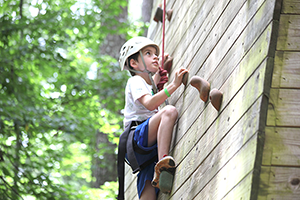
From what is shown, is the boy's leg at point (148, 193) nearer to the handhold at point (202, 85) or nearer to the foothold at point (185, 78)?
the foothold at point (185, 78)

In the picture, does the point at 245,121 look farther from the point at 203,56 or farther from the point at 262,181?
the point at 203,56

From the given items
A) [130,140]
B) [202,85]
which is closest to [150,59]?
[130,140]

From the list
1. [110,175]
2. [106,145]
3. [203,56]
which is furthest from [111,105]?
[203,56]

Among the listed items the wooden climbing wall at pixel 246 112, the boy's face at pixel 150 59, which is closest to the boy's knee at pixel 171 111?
the wooden climbing wall at pixel 246 112

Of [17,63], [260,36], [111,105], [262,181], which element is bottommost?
[111,105]

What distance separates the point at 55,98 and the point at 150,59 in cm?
475

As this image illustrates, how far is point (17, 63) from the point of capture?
6.52m

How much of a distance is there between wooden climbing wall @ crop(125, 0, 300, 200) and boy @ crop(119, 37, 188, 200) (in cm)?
14

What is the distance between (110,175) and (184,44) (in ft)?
18.6

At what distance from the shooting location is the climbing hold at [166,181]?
2.48 metres

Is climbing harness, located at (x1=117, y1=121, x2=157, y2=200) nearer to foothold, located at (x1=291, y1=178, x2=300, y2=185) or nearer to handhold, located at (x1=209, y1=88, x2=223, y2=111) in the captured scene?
handhold, located at (x1=209, y1=88, x2=223, y2=111)

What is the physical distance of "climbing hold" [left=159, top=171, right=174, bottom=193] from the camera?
2479mm

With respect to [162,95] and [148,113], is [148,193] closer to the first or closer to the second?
[148,113]

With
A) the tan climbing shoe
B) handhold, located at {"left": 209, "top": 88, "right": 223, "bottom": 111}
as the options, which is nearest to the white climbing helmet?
the tan climbing shoe
